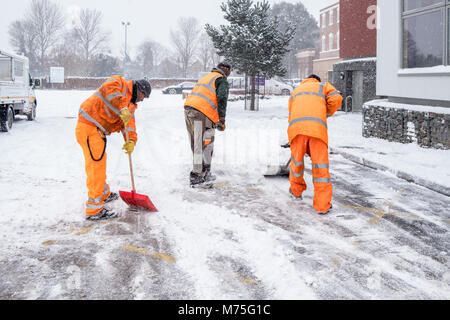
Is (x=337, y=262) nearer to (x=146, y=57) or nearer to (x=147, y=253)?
(x=147, y=253)

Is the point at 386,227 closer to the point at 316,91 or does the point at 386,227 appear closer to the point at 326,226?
the point at 326,226

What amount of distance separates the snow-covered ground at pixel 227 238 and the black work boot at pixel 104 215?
0.41 ft

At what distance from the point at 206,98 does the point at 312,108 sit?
5.77ft

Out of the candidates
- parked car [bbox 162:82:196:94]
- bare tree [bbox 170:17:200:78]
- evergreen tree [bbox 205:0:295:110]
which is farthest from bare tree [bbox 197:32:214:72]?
evergreen tree [bbox 205:0:295:110]

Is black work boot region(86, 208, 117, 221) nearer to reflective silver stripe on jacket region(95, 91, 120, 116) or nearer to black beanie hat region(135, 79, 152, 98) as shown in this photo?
reflective silver stripe on jacket region(95, 91, 120, 116)

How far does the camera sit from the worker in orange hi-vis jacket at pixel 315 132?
5301 mm

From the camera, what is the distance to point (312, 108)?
5.44m

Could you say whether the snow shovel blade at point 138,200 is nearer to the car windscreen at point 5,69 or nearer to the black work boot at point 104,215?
the black work boot at point 104,215

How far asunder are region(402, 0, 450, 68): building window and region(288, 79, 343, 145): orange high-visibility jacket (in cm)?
497

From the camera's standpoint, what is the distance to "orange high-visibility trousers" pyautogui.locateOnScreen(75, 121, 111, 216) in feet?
16.5

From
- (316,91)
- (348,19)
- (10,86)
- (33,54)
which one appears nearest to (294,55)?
(33,54)

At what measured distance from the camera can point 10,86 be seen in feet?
48.7
